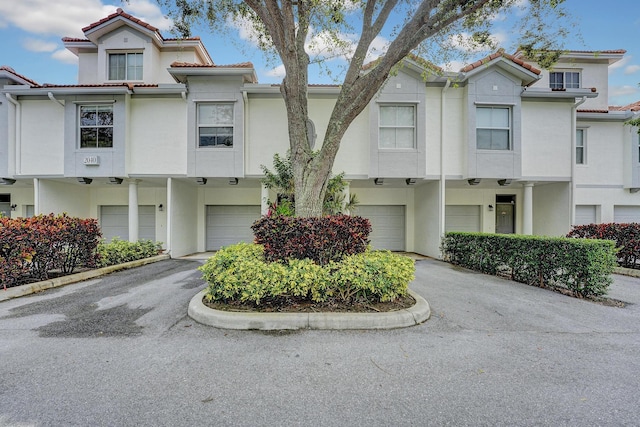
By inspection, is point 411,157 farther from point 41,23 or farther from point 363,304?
point 41,23

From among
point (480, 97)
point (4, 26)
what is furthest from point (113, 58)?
point (480, 97)

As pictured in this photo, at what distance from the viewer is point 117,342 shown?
3.78 metres

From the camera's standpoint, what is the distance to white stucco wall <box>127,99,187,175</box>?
427 inches

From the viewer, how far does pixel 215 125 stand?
35.6 feet

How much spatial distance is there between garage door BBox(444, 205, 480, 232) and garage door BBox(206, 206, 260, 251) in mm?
8627

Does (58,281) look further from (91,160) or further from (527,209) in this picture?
(527,209)

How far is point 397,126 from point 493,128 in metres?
3.48

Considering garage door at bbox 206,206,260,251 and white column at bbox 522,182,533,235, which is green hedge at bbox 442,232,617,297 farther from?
garage door at bbox 206,206,260,251

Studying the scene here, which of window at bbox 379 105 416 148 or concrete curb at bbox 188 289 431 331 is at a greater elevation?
window at bbox 379 105 416 148

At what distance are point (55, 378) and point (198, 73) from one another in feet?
32.7

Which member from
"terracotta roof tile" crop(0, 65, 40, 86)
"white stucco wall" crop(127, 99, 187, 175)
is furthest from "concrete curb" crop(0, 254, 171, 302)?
"terracotta roof tile" crop(0, 65, 40, 86)

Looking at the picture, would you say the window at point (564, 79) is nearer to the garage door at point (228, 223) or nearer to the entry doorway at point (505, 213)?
the entry doorway at point (505, 213)

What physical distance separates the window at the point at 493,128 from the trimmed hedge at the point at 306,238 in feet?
27.4

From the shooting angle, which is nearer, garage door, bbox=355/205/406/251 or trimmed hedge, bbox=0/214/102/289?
trimmed hedge, bbox=0/214/102/289
